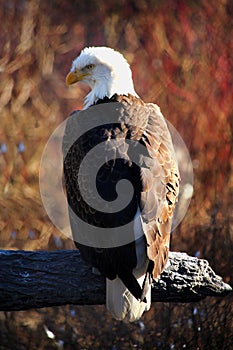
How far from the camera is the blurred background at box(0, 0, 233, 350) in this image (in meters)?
6.73

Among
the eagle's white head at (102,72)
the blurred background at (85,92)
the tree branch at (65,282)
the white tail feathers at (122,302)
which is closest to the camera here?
the white tail feathers at (122,302)

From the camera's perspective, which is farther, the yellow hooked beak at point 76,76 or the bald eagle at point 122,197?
the yellow hooked beak at point 76,76

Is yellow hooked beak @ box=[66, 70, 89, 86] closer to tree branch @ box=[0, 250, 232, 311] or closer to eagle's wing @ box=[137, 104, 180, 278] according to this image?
eagle's wing @ box=[137, 104, 180, 278]

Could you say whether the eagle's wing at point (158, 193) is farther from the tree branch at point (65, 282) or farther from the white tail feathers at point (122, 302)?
the tree branch at point (65, 282)

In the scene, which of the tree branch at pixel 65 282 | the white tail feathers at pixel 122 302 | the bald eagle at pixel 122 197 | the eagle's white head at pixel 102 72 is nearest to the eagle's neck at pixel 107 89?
the eagle's white head at pixel 102 72

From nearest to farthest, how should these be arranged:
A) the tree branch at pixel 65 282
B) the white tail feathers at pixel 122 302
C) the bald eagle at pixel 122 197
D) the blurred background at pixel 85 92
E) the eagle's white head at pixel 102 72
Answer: the bald eagle at pixel 122 197 < the white tail feathers at pixel 122 302 < the tree branch at pixel 65 282 < the eagle's white head at pixel 102 72 < the blurred background at pixel 85 92

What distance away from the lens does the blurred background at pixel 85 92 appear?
673cm

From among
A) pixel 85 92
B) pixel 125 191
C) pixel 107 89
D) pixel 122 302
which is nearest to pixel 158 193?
pixel 125 191

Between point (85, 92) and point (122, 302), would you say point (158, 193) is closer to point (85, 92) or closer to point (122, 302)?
point (122, 302)

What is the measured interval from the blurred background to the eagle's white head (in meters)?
1.84

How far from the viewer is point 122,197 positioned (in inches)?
176

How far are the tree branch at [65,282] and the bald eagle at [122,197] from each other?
150mm

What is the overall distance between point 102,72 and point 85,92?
232cm

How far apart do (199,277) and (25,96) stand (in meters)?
2.91
